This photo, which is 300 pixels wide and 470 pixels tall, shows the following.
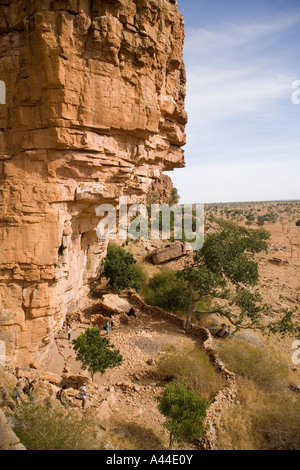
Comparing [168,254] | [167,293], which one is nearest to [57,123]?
[167,293]

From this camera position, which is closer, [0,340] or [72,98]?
[72,98]

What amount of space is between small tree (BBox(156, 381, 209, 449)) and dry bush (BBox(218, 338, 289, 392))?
478 cm

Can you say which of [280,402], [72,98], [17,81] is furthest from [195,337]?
[17,81]

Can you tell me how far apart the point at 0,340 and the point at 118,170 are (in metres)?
7.18

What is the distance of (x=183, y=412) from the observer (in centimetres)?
817

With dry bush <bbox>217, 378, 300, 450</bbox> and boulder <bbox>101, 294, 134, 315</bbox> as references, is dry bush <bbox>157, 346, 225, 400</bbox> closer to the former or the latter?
dry bush <bbox>217, 378, 300, 450</bbox>

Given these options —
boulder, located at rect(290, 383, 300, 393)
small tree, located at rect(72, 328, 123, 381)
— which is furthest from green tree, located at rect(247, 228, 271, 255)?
small tree, located at rect(72, 328, 123, 381)

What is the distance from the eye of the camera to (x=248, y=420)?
995 cm

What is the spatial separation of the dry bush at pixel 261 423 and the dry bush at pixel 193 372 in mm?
1077

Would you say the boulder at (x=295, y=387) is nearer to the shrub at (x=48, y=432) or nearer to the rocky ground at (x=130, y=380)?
the rocky ground at (x=130, y=380)

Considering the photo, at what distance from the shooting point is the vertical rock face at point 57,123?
873cm

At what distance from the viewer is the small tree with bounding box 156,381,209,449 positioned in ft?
26.4
